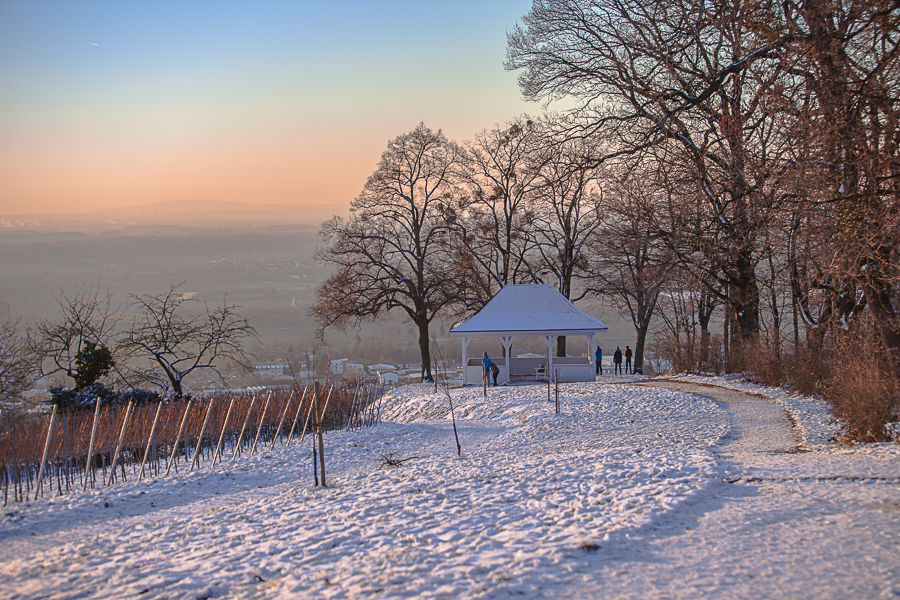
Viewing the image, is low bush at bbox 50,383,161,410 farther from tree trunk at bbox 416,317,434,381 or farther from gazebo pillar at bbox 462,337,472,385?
tree trunk at bbox 416,317,434,381

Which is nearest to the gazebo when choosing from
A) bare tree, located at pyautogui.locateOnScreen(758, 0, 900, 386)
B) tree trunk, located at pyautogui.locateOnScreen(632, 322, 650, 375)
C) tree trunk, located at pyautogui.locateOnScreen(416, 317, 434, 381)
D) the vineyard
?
tree trunk, located at pyautogui.locateOnScreen(416, 317, 434, 381)

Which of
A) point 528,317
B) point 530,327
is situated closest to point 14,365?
point 530,327

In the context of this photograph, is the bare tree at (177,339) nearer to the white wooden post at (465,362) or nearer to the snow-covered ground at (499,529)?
the white wooden post at (465,362)

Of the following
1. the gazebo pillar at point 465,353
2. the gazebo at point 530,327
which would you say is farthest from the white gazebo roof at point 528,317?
the gazebo pillar at point 465,353

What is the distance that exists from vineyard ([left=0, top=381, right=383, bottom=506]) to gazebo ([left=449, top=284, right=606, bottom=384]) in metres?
7.04

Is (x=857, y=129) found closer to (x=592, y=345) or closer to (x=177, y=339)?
(x=592, y=345)

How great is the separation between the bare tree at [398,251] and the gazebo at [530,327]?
5.42 m

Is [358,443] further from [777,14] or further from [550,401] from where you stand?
[777,14]

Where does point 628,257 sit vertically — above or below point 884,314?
above

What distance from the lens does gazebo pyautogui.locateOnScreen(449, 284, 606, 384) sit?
23.1 metres

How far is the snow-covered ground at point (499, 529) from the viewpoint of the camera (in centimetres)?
431

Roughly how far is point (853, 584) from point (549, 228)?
30416mm

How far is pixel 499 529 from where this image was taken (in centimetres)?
546

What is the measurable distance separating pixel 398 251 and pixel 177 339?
13177 mm
